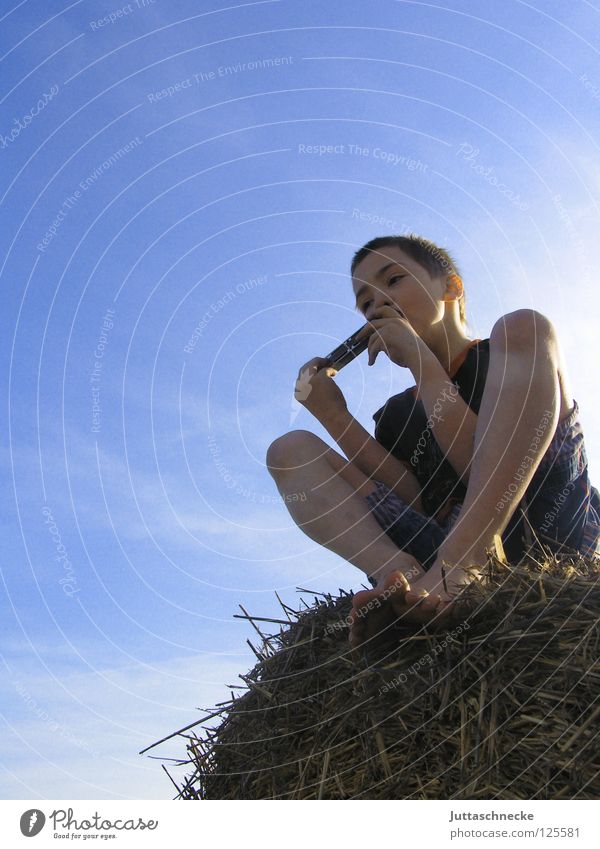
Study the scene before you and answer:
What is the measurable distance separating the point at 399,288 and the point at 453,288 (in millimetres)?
337

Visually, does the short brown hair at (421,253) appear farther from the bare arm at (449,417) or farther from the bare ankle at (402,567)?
the bare ankle at (402,567)

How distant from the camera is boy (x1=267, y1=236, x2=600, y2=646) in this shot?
2.31 metres

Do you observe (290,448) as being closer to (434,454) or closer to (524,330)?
(434,454)

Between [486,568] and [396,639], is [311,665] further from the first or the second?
[486,568]

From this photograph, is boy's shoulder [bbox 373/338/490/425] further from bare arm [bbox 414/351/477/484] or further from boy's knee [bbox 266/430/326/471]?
boy's knee [bbox 266/430/326/471]

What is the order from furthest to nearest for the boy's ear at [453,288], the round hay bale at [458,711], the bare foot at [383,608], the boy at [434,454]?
the boy's ear at [453,288] → the boy at [434,454] → the bare foot at [383,608] → the round hay bale at [458,711]

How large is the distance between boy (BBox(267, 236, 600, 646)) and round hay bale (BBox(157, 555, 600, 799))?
0.12 metres

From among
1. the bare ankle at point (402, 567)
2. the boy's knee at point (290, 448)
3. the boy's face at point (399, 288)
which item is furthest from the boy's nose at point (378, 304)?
the bare ankle at point (402, 567)

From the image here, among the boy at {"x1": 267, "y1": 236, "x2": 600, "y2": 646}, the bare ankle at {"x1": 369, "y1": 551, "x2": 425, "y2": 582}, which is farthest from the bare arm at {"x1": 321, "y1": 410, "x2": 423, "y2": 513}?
the bare ankle at {"x1": 369, "y1": 551, "x2": 425, "y2": 582}

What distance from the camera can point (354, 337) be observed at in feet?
10.3

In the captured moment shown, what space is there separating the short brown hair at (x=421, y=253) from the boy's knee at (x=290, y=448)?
0.94 metres

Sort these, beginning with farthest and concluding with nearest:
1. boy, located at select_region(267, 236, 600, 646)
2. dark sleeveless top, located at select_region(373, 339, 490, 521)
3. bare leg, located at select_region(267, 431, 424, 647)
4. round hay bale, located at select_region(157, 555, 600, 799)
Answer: dark sleeveless top, located at select_region(373, 339, 490, 521) → bare leg, located at select_region(267, 431, 424, 647) → boy, located at select_region(267, 236, 600, 646) → round hay bale, located at select_region(157, 555, 600, 799)

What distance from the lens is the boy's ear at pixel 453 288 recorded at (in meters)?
3.31

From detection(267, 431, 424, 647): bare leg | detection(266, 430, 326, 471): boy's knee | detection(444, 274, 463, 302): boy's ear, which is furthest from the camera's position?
detection(444, 274, 463, 302): boy's ear
